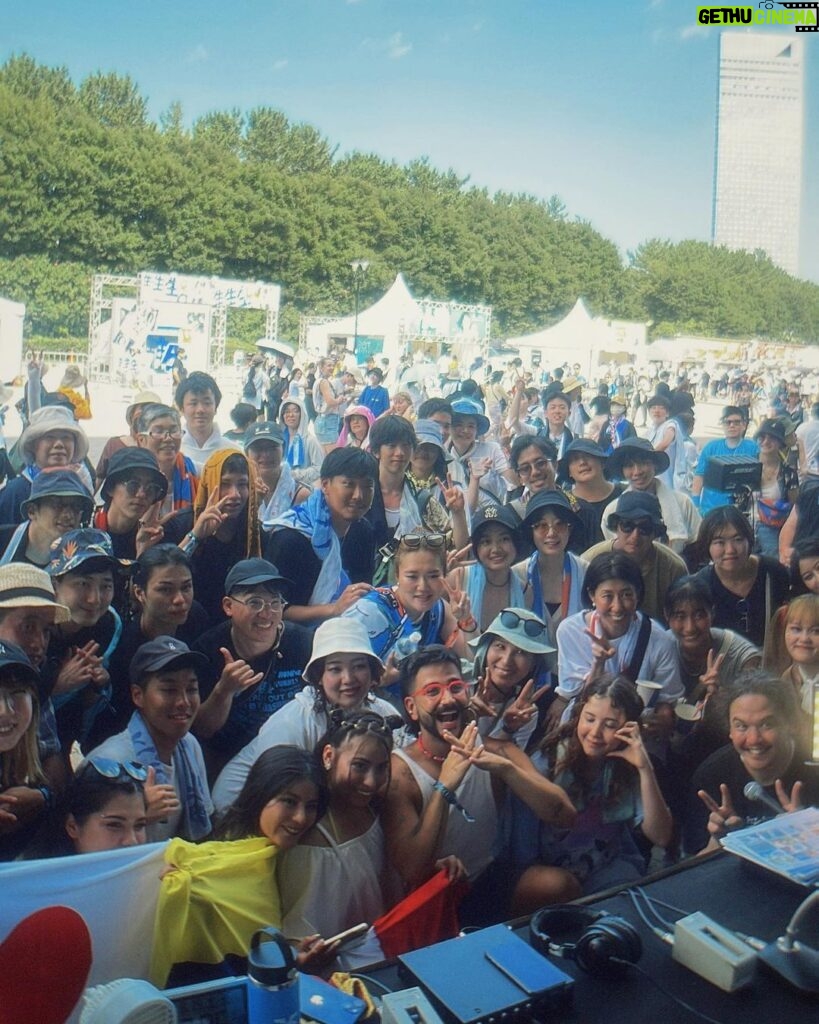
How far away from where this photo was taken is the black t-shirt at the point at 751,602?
11.8 feet

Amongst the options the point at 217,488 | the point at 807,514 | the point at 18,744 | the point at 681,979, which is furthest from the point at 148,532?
the point at 807,514

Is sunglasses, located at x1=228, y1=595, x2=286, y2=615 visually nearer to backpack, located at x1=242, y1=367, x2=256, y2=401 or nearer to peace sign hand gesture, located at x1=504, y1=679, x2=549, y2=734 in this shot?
peace sign hand gesture, located at x1=504, y1=679, x2=549, y2=734

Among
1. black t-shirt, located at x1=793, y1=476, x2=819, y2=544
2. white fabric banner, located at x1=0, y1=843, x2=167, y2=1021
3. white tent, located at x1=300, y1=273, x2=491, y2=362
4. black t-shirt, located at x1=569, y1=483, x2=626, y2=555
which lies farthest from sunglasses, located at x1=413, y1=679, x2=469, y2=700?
white tent, located at x1=300, y1=273, x2=491, y2=362

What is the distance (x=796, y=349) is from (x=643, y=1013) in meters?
32.9

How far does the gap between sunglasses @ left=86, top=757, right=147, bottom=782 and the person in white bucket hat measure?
32cm

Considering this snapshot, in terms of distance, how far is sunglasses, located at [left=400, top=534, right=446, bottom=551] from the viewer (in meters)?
3.28

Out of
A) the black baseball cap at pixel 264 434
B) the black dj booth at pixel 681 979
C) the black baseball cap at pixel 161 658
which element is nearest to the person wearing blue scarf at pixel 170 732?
the black baseball cap at pixel 161 658

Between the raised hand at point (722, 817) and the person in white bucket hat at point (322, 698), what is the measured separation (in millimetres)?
883

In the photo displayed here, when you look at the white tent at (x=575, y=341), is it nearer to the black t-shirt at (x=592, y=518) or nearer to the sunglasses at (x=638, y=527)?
the black t-shirt at (x=592, y=518)

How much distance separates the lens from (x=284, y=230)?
1213 inches

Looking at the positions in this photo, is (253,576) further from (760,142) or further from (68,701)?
(760,142)

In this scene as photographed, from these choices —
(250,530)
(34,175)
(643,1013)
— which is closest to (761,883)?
(643,1013)

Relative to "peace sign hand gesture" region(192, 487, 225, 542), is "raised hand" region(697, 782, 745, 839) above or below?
below

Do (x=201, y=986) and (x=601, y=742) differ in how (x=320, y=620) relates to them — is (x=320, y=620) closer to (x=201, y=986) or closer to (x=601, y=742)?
(x=601, y=742)
